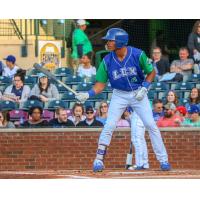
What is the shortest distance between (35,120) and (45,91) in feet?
2.06

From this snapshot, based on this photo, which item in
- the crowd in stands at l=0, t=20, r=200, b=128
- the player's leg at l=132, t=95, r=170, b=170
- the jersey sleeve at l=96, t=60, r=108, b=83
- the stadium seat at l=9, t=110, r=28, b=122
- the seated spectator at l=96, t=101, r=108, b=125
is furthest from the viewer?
the stadium seat at l=9, t=110, r=28, b=122

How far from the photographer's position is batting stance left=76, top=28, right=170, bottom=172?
1307cm

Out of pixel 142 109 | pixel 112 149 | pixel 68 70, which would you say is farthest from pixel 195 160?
pixel 142 109

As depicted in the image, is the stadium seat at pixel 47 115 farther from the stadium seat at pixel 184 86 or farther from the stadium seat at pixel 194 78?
the stadium seat at pixel 194 78

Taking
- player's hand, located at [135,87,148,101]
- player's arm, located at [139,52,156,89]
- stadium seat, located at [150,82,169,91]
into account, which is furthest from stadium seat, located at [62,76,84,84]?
player's hand, located at [135,87,148,101]

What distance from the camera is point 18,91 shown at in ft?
62.6

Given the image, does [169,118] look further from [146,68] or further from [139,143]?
[146,68]

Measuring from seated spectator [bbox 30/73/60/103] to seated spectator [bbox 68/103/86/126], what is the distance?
457 millimetres

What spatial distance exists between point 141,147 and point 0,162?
5702 millimetres

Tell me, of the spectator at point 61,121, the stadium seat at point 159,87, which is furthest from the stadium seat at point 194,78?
the spectator at point 61,121

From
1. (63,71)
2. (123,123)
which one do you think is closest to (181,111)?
(123,123)

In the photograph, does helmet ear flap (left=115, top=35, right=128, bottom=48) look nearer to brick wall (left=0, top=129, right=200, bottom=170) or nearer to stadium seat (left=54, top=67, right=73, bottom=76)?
brick wall (left=0, top=129, right=200, bottom=170)

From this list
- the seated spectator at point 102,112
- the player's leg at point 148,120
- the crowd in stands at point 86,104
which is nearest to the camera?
the player's leg at point 148,120

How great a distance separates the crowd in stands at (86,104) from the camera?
18.8 metres
